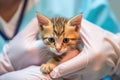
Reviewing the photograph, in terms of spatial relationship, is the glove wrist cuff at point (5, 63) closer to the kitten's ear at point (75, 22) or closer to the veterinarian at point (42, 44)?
the veterinarian at point (42, 44)

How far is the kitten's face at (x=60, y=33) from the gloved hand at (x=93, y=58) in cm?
4

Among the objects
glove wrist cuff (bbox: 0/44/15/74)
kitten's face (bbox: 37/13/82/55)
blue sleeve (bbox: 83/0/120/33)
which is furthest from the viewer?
blue sleeve (bbox: 83/0/120/33)

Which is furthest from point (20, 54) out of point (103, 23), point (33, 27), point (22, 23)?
point (103, 23)

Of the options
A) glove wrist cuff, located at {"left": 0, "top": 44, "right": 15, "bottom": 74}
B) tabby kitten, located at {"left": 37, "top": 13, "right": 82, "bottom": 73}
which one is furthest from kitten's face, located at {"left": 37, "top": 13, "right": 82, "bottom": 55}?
glove wrist cuff, located at {"left": 0, "top": 44, "right": 15, "bottom": 74}

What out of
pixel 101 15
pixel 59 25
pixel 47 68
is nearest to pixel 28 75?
pixel 47 68

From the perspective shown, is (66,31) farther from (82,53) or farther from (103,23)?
(103,23)

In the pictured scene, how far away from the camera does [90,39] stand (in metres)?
0.83

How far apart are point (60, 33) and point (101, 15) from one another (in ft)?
0.91

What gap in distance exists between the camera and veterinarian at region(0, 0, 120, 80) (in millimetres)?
802

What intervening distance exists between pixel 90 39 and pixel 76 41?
5 centimetres

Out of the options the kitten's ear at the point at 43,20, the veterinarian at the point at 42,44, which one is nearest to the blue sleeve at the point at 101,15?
the veterinarian at the point at 42,44

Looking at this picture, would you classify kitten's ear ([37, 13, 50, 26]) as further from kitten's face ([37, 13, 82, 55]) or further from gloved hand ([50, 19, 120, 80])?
gloved hand ([50, 19, 120, 80])

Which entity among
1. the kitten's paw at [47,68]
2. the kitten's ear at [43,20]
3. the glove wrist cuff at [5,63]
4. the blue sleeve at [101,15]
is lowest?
the glove wrist cuff at [5,63]

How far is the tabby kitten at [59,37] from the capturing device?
76 centimetres
